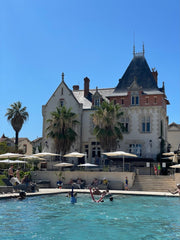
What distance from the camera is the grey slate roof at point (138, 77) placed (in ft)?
147

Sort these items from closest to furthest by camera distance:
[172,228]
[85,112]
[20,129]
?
[172,228] < [85,112] < [20,129]

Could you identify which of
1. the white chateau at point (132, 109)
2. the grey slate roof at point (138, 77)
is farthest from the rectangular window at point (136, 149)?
the grey slate roof at point (138, 77)

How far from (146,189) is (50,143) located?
19621mm

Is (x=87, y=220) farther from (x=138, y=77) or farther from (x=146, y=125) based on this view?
(x=138, y=77)

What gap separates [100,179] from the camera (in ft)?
106

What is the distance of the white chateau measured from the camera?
4250 centimetres

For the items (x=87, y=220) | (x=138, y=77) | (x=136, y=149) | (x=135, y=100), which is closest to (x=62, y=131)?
(x=136, y=149)

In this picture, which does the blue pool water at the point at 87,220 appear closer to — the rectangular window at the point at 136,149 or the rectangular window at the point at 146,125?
the rectangular window at the point at 136,149

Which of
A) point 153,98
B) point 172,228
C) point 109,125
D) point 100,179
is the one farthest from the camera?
point 153,98

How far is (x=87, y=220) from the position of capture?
594 inches

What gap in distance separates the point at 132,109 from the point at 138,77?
17.0 ft

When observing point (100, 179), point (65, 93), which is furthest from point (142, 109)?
point (100, 179)

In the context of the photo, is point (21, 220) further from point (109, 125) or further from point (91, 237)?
point (109, 125)

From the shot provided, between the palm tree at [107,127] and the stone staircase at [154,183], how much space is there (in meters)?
8.31
